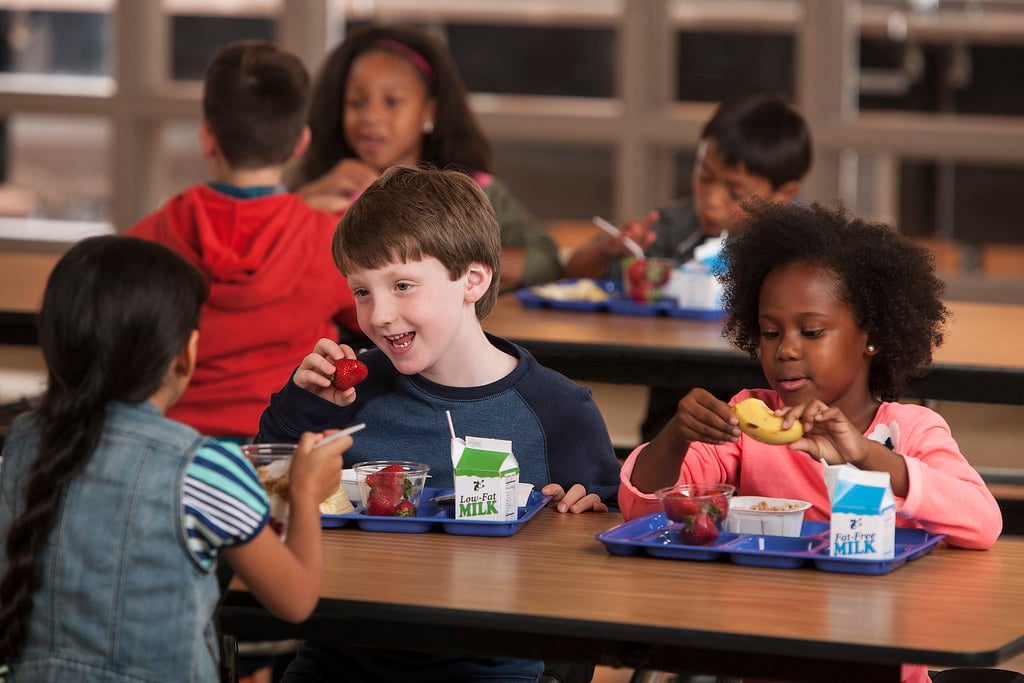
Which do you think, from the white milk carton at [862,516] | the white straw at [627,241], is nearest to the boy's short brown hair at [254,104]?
the white straw at [627,241]

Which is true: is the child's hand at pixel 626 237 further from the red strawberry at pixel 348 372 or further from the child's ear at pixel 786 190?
the red strawberry at pixel 348 372

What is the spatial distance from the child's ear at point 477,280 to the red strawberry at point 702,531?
0.60 m

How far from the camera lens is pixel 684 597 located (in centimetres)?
169

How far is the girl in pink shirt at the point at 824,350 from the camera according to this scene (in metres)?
2.10

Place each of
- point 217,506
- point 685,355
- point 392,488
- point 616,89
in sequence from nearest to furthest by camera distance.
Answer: point 217,506 < point 392,488 < point 685,355 < point 616,89

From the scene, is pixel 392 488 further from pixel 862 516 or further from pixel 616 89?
pixel 616 89

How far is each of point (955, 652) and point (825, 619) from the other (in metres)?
0.15

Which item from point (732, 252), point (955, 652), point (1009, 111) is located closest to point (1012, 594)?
point (955, 652)

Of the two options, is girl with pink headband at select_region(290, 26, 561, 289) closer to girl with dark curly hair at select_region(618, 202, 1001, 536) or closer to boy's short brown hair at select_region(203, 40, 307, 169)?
boy's short brown hair at select_region(203, 40, 307, 169)

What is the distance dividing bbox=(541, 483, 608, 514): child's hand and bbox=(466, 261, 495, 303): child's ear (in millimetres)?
330

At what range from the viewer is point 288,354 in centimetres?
329

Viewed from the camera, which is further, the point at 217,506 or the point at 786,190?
the point at 786,190

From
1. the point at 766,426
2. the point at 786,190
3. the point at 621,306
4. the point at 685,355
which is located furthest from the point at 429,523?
the point at 786,190

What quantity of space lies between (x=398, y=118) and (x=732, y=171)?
0.95 meters
